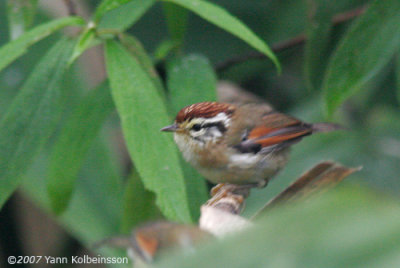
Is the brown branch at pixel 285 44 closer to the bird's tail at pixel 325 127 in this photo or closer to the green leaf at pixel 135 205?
the bird's tail at pixel 325 127

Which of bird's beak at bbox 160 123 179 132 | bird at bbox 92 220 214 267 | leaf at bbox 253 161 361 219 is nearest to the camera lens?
bird at bbox 92 220 214 267

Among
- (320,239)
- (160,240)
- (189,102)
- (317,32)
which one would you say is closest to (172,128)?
(189,102)

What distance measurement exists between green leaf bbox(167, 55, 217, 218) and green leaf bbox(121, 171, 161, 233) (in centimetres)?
26

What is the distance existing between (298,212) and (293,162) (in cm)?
305

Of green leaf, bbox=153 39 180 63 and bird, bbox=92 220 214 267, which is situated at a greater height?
bird, bbox=92 220 214 267

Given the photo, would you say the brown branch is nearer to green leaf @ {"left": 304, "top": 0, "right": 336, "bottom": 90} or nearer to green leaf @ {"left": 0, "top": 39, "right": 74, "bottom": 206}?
green leaf @ {"left": 304, "top": 0, "right": 336, "bottom": 90}

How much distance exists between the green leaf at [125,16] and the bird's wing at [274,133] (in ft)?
2.69

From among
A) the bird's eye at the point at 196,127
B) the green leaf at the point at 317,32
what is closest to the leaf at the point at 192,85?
the bird's eye at the point at 196,127

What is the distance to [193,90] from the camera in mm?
2773

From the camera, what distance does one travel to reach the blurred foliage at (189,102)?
808 mm

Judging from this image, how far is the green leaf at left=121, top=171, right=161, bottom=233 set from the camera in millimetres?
2963

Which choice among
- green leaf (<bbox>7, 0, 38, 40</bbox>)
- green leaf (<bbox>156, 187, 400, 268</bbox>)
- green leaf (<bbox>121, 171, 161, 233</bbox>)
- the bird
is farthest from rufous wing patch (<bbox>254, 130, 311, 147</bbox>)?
green leaf (<bbox>156, 187, 400, 268</bbox>)

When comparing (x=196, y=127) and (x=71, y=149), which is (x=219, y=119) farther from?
(x=71, y=149)

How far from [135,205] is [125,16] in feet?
3.05
